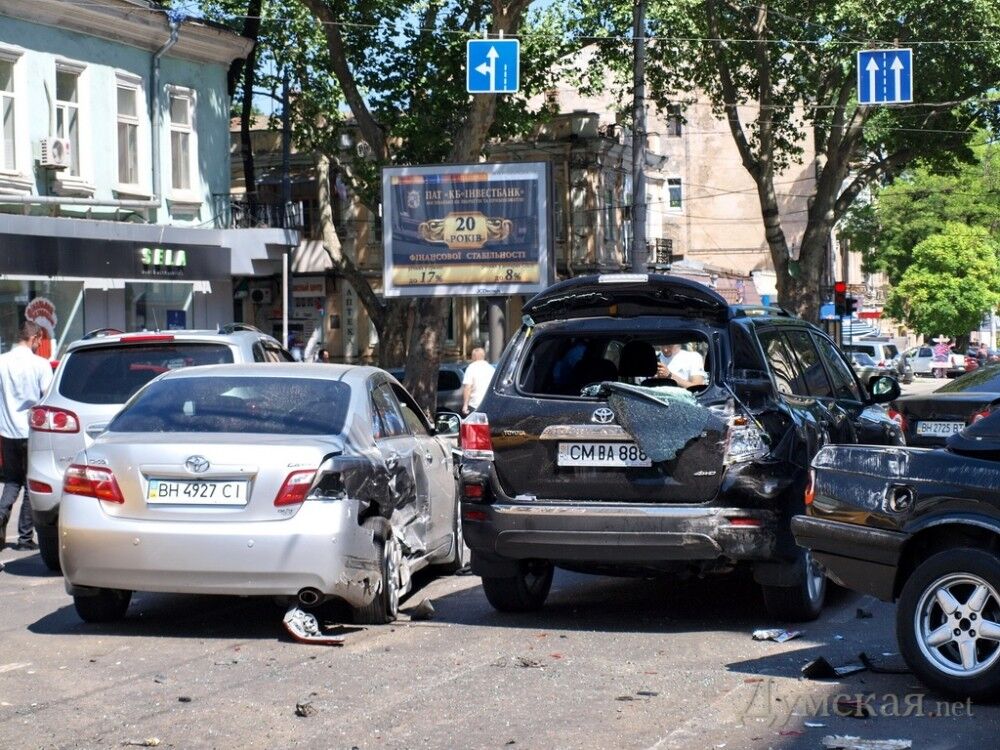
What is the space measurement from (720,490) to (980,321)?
65.9 meters

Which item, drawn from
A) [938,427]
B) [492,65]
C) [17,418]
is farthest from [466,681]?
[492,65]

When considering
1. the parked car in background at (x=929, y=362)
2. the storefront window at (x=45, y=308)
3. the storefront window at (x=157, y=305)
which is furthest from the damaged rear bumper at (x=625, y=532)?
the parked car in background at (x=929, y=362)

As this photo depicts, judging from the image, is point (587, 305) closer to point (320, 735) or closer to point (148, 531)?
point (148, 531)

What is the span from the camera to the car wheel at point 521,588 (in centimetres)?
878

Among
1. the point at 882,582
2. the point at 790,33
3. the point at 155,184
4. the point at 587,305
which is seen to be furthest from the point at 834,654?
the point at 790,33

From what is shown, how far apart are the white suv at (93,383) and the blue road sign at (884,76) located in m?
17.1

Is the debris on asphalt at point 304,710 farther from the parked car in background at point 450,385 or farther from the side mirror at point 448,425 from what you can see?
the parked car in background at point 450,385

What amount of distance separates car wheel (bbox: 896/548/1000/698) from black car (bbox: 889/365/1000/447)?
683cm

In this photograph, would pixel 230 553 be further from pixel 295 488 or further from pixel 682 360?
pixel 682 360

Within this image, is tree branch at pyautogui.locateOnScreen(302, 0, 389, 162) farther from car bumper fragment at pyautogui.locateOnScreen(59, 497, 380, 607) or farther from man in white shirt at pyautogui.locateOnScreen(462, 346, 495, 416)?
car bumper fragment at pyautogui.locateOnScreen(59, 497, 380, 607)

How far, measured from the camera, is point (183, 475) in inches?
314

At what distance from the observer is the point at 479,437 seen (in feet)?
27.9

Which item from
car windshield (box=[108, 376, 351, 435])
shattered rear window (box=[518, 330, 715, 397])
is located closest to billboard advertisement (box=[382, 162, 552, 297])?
shattered rear window (box=[518, 330, 715, 397])

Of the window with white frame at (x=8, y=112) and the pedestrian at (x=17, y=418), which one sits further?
the window with white frame at (x=8, y=112)
